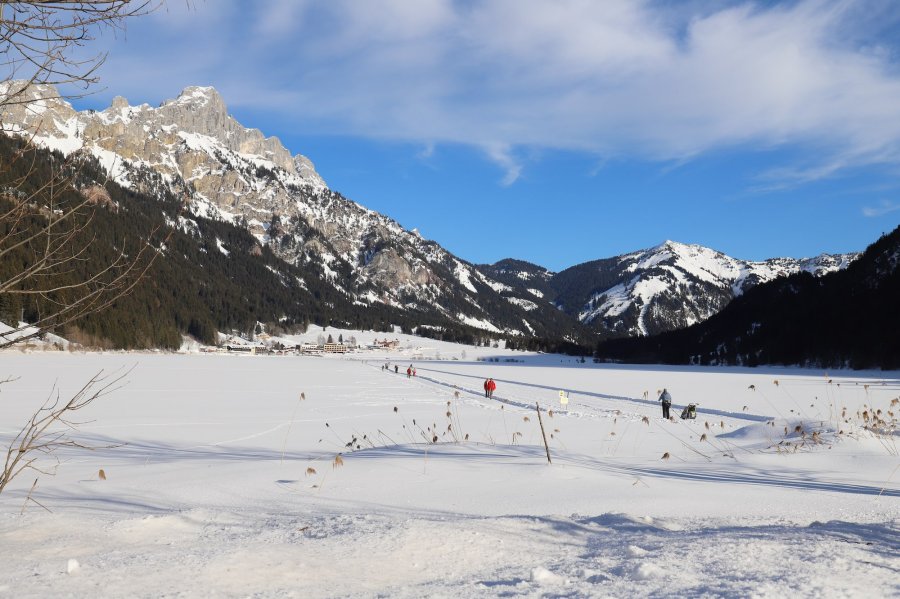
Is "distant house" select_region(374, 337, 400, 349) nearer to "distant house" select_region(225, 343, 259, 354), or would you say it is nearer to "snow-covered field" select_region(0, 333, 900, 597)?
"distant house" select_region(225, 343, 259, 354)

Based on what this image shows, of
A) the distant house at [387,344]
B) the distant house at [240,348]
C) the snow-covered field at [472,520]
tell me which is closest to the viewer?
the snow-covered field at [472,520]

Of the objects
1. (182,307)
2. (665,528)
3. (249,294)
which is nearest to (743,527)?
(665,528)

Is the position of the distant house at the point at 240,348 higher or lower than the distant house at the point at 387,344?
lower

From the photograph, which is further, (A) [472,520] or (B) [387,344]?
(B) [387,344]

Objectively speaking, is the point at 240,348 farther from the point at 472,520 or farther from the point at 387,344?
the point at 472,520

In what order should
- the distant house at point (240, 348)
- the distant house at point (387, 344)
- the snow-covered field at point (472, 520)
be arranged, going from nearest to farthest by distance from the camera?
the snow-covered field at point (472, 520) → the distant house at point (240, 348) → the distant house at point (387, 344)

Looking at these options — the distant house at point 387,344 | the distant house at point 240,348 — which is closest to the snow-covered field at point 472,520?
the distant house at point 240,348

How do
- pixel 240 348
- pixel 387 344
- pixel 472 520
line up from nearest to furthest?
pixel 472 520
pixel 240 348
pixel 387 344

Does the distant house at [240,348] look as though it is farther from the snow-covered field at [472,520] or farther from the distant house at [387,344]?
the snow-covered field at [472,520]

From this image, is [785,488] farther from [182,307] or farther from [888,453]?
[182,307]

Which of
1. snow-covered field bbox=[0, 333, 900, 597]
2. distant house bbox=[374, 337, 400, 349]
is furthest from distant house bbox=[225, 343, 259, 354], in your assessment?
snow-covered field bbox=[0, 333, 900, 597]

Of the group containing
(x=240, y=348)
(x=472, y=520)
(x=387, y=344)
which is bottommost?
(x=240, y=348)

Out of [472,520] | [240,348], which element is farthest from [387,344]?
[472,520]

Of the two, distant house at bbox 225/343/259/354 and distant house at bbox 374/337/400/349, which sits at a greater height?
distant house at bbox 374/337/400/349
